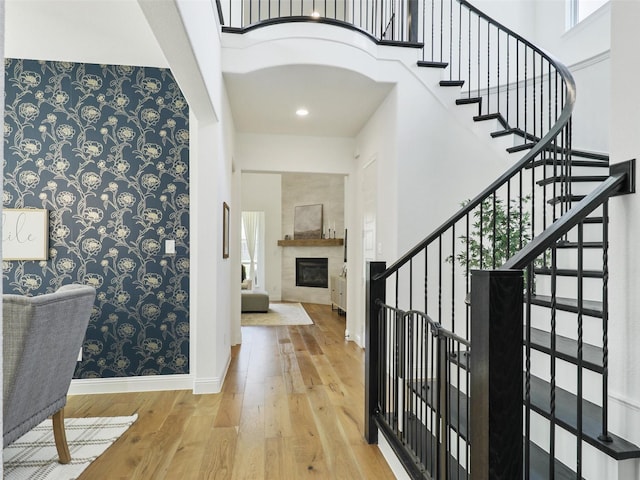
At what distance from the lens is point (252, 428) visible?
102 inches

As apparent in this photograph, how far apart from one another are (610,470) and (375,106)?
3.61 metres

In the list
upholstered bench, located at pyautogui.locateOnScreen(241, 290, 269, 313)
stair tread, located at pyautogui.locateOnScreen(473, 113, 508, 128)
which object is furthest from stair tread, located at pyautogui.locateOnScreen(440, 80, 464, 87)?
upholstered bench, located at pyautogui.locateOnScreen(241, 290, 269, 313)

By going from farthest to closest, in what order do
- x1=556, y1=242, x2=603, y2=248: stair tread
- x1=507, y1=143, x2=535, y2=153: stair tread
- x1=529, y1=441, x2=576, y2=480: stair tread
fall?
1. x1=507, y1=143, x2=535, y2=153: stair tread
2. x1=556, y1=242, x2=603, y2=248: stair tread
3. x1=529, y1=441, x2=576, y2=480: stair tread

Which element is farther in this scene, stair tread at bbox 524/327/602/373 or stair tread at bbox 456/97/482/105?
stair tread at bbox 456/97/482/105

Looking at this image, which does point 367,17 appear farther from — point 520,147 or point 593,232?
point 593,232

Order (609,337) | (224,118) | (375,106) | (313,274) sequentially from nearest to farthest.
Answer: (609,337) → (224,118) → (375,106) → (313,274)

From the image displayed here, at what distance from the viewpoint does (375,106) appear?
4.23 m

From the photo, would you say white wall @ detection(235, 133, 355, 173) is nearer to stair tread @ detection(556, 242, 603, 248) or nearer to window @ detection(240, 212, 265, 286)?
stair tread @ detection(556, 242, 603, 248)

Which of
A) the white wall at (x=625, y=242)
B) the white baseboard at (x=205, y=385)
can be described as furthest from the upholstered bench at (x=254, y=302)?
the white wall at (x=625, y=242)

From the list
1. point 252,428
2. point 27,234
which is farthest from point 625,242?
point 27,234

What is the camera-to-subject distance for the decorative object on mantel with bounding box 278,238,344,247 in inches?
343

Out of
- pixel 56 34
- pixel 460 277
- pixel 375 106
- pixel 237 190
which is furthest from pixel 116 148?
pixel 460 277

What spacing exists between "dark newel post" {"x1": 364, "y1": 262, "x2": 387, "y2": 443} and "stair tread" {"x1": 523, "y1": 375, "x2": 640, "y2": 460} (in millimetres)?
845

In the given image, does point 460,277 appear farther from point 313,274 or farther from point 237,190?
point 313,274
